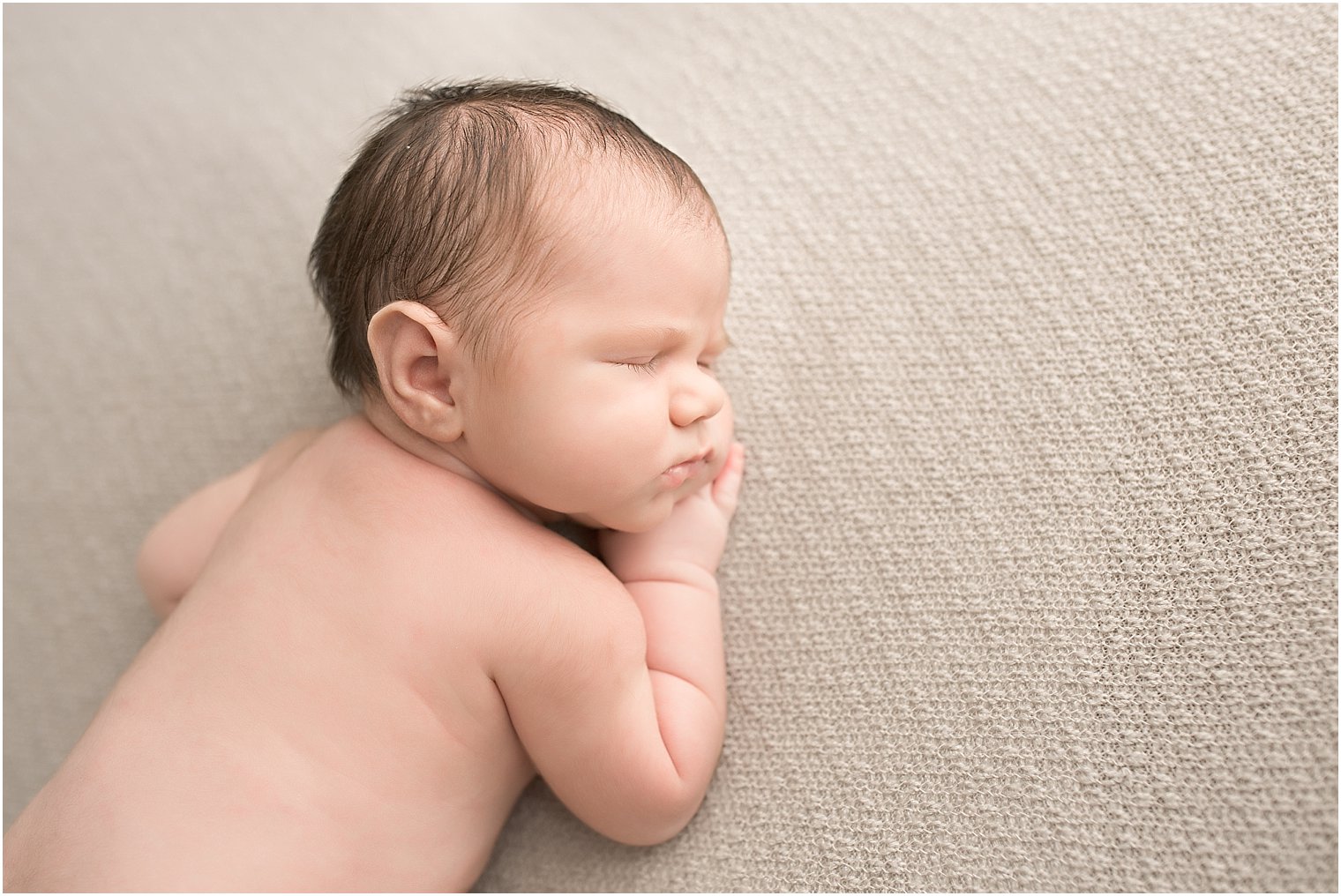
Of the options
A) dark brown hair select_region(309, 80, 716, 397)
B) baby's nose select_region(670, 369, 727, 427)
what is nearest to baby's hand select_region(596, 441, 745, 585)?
baby's nose select_region(670, 369, 727, 427)

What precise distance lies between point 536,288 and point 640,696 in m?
0.37

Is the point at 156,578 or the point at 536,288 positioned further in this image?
the point at 156,578

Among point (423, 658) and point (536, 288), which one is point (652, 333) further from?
point (423, 658)

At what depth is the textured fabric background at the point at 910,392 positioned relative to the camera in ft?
2.75

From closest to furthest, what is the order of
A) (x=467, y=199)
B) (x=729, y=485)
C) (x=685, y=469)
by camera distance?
(x=467, y=199) < (x=685, y=469) < (x=729, y=485)

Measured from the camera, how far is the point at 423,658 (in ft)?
2.84

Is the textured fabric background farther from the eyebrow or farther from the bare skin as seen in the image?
the eyebrow

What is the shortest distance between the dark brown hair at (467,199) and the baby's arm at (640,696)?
0.27m

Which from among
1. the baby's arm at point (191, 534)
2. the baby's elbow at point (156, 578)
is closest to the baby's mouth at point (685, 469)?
the baby's arm at point (191, 534)

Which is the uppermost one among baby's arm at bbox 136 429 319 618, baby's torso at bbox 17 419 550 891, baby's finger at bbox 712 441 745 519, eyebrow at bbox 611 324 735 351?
eyebrow at bbox 611 324 735 351

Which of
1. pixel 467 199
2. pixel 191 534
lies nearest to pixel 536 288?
pixel 467 199

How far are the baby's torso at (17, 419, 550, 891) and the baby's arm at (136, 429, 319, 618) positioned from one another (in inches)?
6.4

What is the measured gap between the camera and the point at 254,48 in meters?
1.39

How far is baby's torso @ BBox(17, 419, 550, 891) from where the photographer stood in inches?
32.0
